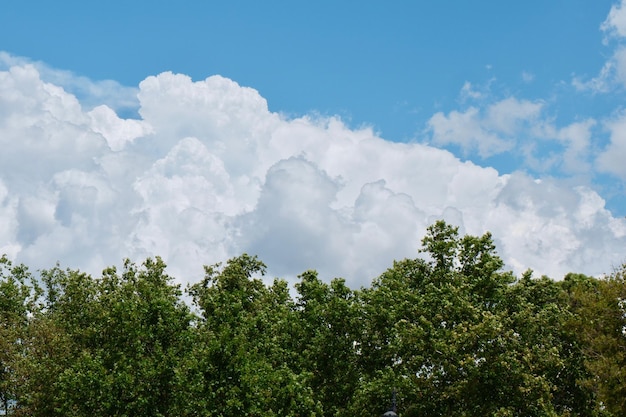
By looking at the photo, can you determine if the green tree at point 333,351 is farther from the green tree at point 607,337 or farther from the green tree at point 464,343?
the green tree at point 607,337

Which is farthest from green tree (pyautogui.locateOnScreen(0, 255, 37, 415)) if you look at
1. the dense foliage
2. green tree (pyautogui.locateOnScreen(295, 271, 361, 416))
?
green tree (pyautogui.locateOnScreen(295, 271, 361, 416))

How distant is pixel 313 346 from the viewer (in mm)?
39781

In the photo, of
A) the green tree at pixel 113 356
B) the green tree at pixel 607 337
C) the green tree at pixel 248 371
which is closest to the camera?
the green tree at pixel 607 337

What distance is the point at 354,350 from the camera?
131ft

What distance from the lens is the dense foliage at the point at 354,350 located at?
3469 centimetres

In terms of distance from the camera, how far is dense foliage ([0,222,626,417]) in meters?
34.7

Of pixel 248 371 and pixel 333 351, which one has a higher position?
pixel 333 351

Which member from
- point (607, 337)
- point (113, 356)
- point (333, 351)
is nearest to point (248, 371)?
point (333, 351)

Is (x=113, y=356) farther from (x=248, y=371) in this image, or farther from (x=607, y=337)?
(x=607, y=337)

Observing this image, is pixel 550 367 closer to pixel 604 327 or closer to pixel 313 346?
pixel 604 327

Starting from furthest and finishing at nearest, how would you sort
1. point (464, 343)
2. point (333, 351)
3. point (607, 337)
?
point (333, 351) < point (464, 343) < point (607, 337)

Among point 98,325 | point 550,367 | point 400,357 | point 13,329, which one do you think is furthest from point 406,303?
point 13,329

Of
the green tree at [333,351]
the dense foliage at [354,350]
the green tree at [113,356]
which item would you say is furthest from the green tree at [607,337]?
the green tree at [113,356]

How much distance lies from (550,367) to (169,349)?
67.5 feet
